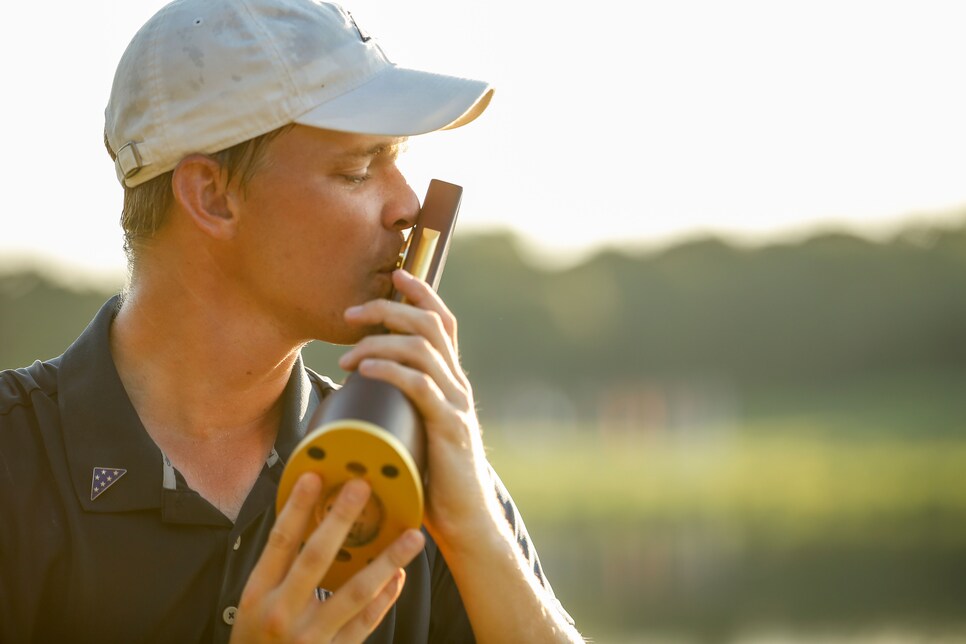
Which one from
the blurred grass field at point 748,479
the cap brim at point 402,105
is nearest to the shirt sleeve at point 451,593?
the cap brim at point 402,105

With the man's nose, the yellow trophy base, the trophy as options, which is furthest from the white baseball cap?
the yellow trophy base

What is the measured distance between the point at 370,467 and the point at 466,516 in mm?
438

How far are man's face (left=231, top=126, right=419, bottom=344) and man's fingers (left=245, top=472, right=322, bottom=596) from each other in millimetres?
752

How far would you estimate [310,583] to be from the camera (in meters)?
2.48

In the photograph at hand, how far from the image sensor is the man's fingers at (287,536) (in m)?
2.38

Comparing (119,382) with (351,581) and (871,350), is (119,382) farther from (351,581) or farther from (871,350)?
(871,350)

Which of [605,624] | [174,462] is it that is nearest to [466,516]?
[174,462]

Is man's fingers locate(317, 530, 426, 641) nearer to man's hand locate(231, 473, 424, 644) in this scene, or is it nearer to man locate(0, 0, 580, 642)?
man's hand locate(231, 473, 424, 644)

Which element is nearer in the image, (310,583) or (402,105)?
(310,583)

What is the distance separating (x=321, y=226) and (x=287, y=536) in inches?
36.3

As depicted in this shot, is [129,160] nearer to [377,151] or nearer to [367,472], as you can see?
[377,151]

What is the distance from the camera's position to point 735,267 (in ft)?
223

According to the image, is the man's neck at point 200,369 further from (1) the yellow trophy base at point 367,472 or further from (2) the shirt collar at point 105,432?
(1) the yellow trophy base at point 367,472

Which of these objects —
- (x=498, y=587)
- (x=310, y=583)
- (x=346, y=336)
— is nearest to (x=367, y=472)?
(x=310, y=583)
